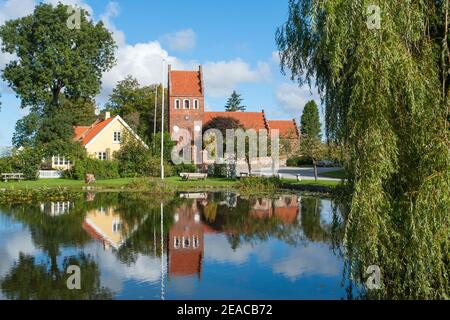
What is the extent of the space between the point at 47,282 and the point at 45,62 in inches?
1540

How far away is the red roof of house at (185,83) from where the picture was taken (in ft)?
198

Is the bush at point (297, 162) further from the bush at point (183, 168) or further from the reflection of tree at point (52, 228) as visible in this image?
the reflection of tree at point (52, 228)

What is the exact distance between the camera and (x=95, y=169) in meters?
Answer: 42.1

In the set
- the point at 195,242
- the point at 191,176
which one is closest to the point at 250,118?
the point at 191,176

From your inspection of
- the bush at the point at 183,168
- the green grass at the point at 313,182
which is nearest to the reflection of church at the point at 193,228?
the green grass at the point at 313,182

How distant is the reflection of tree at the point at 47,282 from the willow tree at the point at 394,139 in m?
→ 5.40

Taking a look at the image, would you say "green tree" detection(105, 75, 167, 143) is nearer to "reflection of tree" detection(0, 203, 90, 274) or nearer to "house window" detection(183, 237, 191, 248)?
"reflection of tree" detection(0, 203, 90, 274)

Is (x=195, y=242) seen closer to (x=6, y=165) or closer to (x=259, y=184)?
(x=259, y=184)

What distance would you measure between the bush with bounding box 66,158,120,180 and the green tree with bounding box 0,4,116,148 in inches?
177

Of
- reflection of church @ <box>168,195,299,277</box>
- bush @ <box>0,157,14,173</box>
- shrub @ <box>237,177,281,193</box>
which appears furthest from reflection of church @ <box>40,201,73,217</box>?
bush @ <box>0,157,14,173</box>

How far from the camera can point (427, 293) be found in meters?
8.02

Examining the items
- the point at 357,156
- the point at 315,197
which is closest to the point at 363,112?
the point at 357,156

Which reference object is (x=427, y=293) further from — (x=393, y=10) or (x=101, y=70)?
(x=101, y=70)

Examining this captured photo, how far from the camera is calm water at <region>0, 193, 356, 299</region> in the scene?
33.2 feet
